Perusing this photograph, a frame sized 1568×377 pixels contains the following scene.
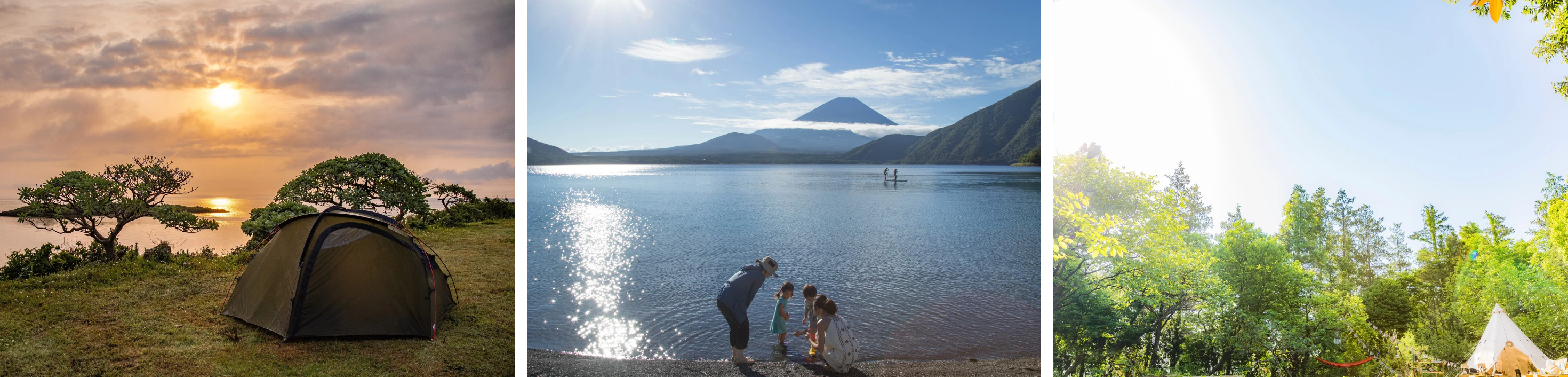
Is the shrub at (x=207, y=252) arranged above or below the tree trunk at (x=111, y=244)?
below

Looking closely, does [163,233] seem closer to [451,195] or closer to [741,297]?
[451,195]

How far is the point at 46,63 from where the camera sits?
4539 mm

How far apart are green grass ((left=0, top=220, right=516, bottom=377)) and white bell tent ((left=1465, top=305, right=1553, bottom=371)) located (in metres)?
6.99

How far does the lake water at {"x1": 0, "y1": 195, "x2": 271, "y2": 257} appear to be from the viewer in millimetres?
4469

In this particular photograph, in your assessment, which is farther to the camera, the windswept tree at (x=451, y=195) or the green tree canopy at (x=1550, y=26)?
the windswept tree at (x=451, y=195)

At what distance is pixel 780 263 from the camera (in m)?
7.66

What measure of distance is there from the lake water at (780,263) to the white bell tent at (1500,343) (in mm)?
3055

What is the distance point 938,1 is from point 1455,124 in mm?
5444

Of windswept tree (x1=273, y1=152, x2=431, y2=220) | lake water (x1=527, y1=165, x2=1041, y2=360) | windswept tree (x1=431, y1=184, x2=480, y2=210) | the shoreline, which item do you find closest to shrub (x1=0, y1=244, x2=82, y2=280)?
windswept tree (x1=273, y1=152, x2=431, y2=220)

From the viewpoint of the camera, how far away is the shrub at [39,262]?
4.36 metres

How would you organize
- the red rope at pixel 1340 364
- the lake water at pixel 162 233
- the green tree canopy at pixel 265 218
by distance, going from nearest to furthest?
the lake water at pixel 162 233
the red rope at pixel 1340 364
the green tree canopy at pixel 265 218

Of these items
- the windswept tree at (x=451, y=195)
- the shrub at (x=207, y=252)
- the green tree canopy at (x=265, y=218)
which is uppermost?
the windswept tree at (x=451, y=195)

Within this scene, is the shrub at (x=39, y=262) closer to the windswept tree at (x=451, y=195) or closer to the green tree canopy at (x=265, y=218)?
the green tree canopy at (x=265, y=218)

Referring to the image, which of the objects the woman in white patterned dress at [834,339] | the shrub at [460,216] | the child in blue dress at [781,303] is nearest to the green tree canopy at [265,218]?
the shrub at [460,216]
